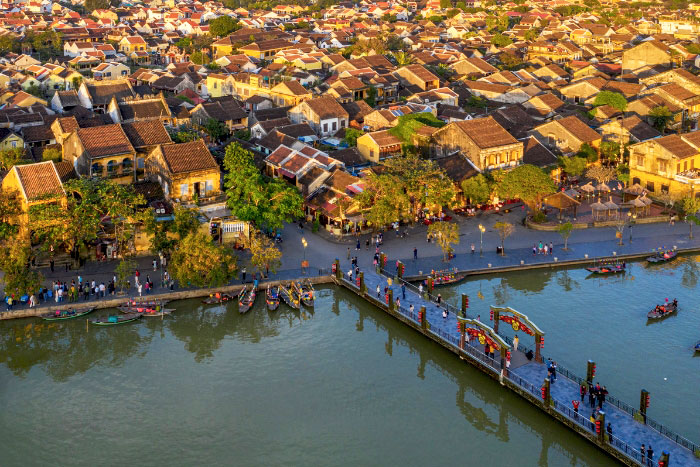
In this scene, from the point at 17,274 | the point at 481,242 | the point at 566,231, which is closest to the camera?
the point at 17,274

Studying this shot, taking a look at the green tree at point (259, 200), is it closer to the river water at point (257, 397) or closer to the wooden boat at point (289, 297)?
the wooden boat at point (289, 297)

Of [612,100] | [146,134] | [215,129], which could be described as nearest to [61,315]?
[146,134]

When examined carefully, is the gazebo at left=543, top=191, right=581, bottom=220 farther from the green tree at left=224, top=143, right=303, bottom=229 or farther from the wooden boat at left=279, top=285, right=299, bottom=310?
the wooden boat at left=279, top=285, right=299, bottom=310

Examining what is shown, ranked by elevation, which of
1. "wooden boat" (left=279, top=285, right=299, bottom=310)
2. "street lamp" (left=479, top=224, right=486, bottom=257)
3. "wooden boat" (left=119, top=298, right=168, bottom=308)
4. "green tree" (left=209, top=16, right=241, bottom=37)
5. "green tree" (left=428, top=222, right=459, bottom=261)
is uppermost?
"green tree" (left=209, top=16, right=241, bottom=37)

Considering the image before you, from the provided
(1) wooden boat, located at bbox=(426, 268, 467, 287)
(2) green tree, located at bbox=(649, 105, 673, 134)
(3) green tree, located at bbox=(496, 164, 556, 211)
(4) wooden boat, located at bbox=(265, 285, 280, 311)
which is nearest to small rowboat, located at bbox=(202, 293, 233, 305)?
(4) wooden boat, located at bbox=(265, 285, 280, 311)

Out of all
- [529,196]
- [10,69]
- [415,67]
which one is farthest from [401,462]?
[10,69]

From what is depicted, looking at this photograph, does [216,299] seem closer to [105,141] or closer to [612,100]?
[105,141]
